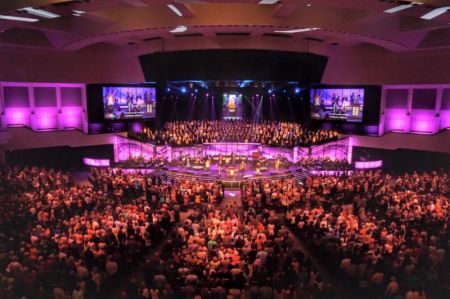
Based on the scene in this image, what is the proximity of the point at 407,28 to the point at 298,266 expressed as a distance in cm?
1340

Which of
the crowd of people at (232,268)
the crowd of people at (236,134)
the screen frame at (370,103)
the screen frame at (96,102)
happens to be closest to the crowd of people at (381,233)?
the crowd of people at (232,268)

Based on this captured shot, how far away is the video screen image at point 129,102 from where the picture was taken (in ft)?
83.2

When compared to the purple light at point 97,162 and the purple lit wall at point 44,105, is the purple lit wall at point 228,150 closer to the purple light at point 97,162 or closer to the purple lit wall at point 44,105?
the purple light at point 97,162

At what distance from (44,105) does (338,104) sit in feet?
70.6

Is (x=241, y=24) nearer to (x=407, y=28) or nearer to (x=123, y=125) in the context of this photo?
(x=407, y=28)

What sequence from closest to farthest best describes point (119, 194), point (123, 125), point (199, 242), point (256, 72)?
point (199, 242) → point (119, 194) → point (256, 72) → point (123, 125)

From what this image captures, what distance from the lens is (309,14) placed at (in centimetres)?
1544

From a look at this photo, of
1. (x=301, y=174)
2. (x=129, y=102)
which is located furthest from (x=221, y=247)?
(x=129, y=102)

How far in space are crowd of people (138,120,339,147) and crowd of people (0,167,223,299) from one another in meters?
8.10

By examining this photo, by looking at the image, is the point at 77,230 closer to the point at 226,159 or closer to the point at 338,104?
the point at 226,159

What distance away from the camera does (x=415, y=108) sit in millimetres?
23781

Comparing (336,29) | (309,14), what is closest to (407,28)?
(336,29)

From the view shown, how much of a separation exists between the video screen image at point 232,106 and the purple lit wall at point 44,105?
Result: 38.1 ft

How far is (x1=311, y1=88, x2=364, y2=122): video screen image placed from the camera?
25.5 meters
